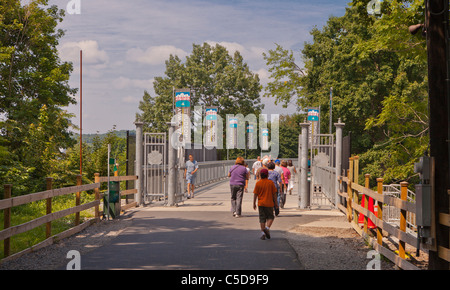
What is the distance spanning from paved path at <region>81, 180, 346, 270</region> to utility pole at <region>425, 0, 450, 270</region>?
2290mm

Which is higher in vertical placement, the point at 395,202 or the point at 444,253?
the point at 395,202

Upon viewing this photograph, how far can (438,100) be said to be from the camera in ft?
26.7

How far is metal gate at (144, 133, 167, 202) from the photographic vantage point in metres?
20.0

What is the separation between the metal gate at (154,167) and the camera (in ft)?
65.6

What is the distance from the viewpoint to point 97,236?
12.3 metres

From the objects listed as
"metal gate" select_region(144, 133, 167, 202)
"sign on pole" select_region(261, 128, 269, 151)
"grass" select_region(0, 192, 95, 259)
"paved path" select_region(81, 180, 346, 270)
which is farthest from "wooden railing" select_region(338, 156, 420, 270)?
"sign on pole" select_region(261, 128, 269, 151)

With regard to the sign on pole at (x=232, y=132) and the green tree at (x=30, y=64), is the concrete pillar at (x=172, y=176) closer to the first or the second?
the green tree at (x=30, y=64)

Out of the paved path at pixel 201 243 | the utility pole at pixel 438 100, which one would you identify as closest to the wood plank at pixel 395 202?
the utility pole at pixel 438 100

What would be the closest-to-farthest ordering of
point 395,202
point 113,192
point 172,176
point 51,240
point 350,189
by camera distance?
1. point 395,202
2. point 51,240
3. point 350,189
4. point 113,192
5. point 172,176

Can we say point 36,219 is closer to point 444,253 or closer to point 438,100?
point 444,253

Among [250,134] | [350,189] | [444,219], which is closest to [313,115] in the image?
[350,189]

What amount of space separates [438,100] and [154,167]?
13672 mm
